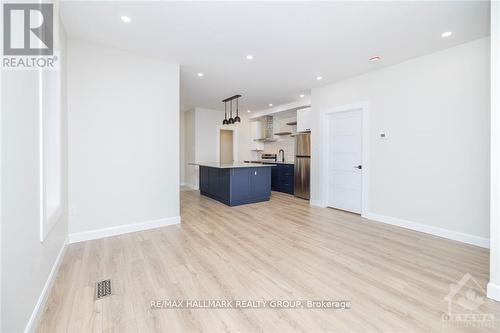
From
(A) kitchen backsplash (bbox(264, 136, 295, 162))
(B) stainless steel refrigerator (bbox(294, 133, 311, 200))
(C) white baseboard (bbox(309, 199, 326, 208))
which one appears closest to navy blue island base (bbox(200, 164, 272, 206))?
(B) stainless steel refrigerator (bbox(294, 133, 311, 200))

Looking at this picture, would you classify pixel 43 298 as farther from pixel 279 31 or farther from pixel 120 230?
pixel 279 31

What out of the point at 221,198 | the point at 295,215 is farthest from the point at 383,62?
the point at 221,198

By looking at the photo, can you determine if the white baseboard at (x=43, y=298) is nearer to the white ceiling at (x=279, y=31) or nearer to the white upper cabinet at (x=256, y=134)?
the white ceiling at (x=279, y=31)

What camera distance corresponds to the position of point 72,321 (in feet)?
5.46

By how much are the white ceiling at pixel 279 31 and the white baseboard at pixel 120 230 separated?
2713 mm

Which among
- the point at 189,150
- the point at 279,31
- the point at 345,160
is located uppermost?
the point at 279,31

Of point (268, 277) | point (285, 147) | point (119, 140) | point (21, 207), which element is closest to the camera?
point (21, 207)

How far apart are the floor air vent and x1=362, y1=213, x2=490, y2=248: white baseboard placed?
14.1 feet

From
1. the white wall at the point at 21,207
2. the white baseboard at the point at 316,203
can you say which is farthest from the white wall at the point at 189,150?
the white wall at the point at 21,207

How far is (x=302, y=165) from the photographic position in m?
6.16

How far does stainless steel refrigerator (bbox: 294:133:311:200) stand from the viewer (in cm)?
595

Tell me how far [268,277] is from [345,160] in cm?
Result: 352

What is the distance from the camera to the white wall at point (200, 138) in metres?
7.68

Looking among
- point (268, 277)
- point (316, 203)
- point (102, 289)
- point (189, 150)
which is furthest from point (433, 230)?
point (189, 150)
